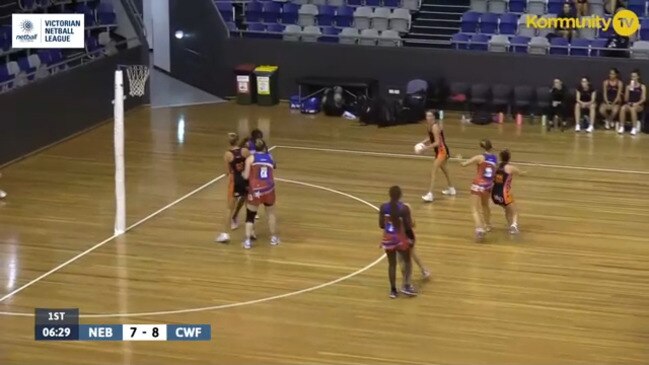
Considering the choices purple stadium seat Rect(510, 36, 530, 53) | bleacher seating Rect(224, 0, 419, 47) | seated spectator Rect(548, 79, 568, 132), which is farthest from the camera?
bleacher seating Rect(224, 0, 419, 47)

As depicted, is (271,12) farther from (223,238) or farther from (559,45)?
(223,238)

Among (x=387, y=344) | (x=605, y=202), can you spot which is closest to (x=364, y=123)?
(x=605, y=202)

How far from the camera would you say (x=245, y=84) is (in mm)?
28516

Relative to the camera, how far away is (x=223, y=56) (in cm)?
2931

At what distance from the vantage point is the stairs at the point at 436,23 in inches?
1112

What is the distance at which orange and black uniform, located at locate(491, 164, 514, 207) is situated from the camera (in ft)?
58.3

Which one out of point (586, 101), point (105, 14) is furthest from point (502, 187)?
point (105, 14)

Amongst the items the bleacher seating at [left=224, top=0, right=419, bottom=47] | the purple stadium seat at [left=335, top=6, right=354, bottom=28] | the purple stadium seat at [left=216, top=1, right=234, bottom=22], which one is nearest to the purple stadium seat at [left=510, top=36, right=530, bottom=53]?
the bleacher seating at [left=224, top=0, right=419, bottom=47]

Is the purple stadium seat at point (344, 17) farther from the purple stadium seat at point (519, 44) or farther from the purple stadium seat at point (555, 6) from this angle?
the purple stadium seat at point (555, 6)

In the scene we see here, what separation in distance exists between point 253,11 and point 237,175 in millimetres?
12761

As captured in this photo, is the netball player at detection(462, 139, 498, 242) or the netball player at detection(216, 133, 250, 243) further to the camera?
the netball player at detection(462, 139, 498, 242)

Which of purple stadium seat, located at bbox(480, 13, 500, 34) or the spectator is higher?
purple stadium seat, located at bbox(480, 13, 500, 34)

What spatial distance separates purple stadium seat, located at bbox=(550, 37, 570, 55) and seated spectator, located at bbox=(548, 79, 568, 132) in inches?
41.2

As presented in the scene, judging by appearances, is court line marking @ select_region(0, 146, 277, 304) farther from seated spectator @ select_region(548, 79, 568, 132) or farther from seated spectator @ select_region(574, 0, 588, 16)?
seated spectator @ select_region(574, 0, 588, 16)
